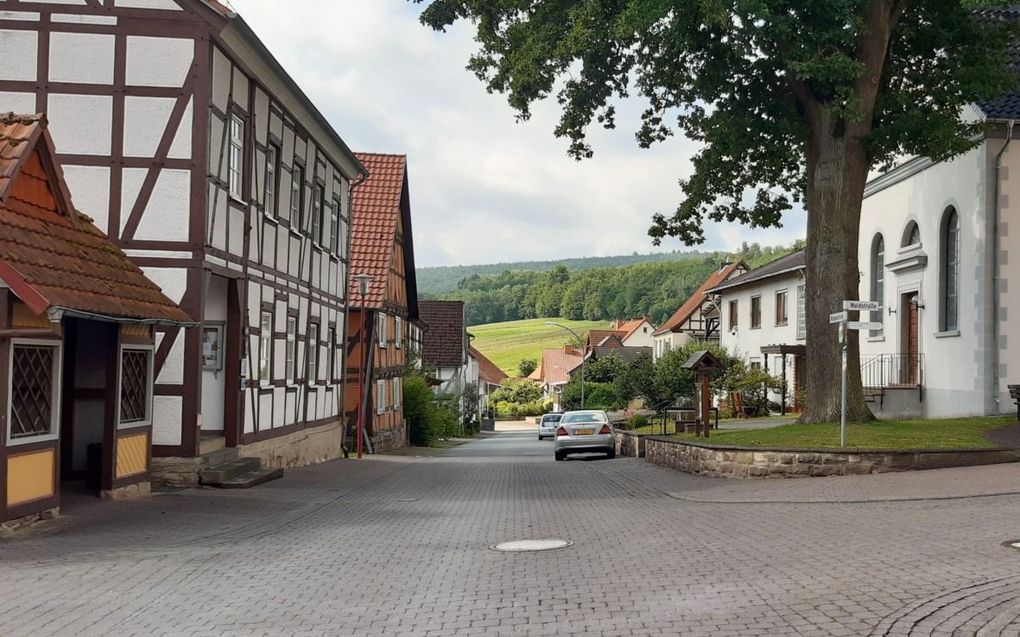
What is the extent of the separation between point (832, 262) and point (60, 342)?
14.4 m

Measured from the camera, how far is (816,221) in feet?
68.2

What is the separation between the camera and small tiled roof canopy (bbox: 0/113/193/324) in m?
11.0

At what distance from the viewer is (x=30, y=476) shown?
1140 centimetres

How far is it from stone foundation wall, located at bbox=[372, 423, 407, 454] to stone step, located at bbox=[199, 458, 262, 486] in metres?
14.9

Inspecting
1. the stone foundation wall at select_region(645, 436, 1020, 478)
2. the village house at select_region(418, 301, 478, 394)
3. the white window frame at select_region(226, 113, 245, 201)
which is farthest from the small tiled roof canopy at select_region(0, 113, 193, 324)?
the village house at select_region(418, 301, 478, 394)

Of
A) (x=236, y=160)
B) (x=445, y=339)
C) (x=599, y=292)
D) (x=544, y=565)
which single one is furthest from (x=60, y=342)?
(x=599, y=292)

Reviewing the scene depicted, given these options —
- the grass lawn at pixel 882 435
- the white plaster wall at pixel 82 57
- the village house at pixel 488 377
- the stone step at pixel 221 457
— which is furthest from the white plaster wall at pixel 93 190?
the village house at pixel 488 377

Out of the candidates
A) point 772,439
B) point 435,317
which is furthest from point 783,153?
point 435,317

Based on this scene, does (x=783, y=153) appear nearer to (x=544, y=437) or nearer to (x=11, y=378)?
(x=11, y=378)

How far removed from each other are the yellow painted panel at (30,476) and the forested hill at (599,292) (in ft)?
435

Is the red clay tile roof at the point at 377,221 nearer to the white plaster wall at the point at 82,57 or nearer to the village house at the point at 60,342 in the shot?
the white plaster wall at the point at 82,57

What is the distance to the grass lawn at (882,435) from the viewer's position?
57.8 ft

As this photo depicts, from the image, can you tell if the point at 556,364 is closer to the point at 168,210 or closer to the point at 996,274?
the point at 996,274

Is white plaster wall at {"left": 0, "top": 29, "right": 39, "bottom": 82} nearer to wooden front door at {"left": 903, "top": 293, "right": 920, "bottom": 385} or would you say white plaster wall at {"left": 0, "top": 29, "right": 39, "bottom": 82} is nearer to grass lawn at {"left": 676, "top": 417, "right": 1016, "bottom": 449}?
grass lawn at {"left": 676, "top": 417, "right": 1016, "bottom": 449}
